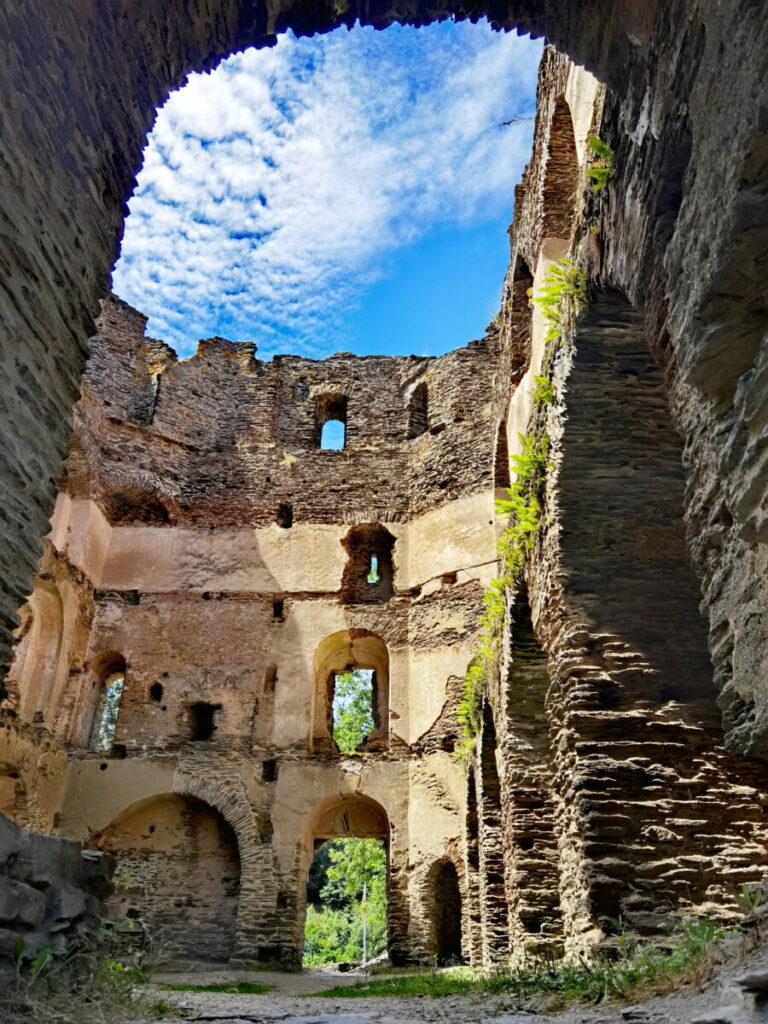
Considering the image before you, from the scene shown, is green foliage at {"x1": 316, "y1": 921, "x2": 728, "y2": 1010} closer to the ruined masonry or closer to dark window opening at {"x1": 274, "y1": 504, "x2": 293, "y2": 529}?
the ruined masonry

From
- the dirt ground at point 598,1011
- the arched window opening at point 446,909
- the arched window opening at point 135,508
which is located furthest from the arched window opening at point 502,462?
the dirt ground at point 598,1011

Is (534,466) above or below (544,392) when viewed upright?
below

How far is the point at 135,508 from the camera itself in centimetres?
1808

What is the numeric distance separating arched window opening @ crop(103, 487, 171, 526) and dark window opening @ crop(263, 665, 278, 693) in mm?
4070

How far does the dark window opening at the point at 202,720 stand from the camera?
1580cm

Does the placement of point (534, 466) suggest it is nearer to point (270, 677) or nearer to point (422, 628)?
point (422, 628)

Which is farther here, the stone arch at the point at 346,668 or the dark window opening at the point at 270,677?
the dark window opening at the point at 270,677

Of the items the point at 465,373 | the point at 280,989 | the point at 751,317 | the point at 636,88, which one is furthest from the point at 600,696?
the point at 465,373

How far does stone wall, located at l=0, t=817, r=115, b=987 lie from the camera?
3.68 metres

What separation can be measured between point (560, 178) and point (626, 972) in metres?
8.52

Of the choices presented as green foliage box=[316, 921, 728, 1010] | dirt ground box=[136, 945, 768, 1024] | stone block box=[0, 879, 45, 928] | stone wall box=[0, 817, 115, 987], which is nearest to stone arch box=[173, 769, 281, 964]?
dirt ground box=[136, 945, 768, 1024]

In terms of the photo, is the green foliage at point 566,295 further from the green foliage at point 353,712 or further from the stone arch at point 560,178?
the green foliage at point 353,712

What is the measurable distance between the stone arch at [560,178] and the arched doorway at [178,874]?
11.2 metres

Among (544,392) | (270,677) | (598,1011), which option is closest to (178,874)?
(270,677)
